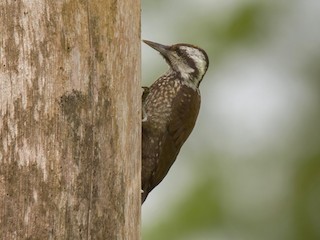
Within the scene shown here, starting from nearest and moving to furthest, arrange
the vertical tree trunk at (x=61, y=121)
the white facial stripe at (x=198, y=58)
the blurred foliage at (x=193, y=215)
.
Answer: the vertical tree trunk at (x=61, y=121) → the white facial stripe at (x=198, y=58) → the blurred foliage at (x=193, y=215)

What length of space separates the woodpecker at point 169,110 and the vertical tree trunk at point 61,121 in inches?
44.4

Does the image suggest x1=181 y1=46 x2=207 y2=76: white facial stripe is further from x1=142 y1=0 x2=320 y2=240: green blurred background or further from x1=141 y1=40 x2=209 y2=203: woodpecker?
x1=142 y1=0 x2=320 y2=240: green blurred background

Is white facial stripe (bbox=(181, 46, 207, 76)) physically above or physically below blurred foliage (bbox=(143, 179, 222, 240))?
above

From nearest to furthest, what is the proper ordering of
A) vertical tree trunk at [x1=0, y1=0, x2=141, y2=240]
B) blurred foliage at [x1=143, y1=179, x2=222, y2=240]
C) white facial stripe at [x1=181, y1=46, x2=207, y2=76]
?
1. vertical tree trunk at [x1=0, y1=0, x2=141, y2=240]
2. white facial stripe at [x1=181, y1=46, x2=207, y2=76]
3. blurred foliage at [x1=143, y1=179, x2=222, y2=240]

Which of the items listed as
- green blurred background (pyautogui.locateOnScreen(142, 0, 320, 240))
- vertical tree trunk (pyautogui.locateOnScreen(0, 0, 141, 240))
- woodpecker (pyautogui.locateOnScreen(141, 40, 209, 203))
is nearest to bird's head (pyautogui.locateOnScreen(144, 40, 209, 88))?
woodpecker (pyautogui.locateOnScreen(141, 40, 209, 203))

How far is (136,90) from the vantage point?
21.3 ft

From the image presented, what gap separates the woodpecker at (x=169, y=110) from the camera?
7477mm

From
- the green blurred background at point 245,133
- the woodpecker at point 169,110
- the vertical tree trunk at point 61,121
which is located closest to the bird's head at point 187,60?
the woodpecker at point 169,110

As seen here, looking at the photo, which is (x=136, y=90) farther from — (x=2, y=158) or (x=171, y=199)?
(x=171, y=199)

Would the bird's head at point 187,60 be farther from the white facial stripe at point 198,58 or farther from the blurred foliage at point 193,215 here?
the blurred foliage at point 193,215

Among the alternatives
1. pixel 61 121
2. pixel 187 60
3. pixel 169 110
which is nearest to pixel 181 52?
pixel 187 60

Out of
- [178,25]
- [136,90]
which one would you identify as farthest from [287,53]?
[136,90]

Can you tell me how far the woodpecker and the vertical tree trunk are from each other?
1.13m

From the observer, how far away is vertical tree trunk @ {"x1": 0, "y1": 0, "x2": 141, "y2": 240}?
600 cm
